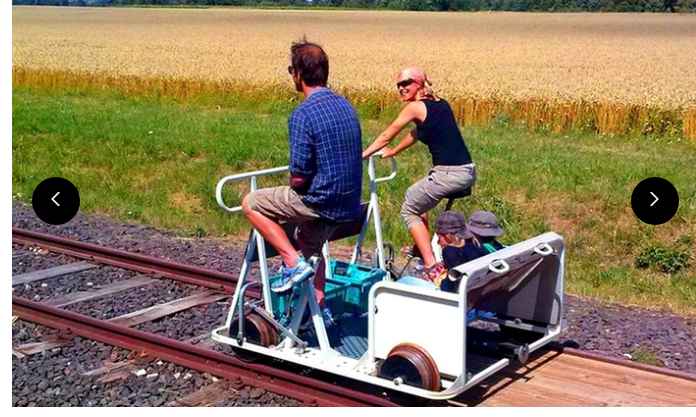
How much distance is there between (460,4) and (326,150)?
96517 millimetres

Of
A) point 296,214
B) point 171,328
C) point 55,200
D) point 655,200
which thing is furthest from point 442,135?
point 55,200

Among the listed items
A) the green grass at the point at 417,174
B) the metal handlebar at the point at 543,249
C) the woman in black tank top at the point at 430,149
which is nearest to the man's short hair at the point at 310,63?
the woman in black tank top at the point at 430,149

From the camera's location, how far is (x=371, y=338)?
655 cm

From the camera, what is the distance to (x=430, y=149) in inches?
308

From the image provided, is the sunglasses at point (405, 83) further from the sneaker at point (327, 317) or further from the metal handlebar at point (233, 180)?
the sneaker at point (327, 317)

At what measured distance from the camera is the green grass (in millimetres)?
11320

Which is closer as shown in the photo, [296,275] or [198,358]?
[296,275]

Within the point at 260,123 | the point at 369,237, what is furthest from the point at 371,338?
the point at 260,123

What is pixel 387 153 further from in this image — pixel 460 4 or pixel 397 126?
pixel 460 4

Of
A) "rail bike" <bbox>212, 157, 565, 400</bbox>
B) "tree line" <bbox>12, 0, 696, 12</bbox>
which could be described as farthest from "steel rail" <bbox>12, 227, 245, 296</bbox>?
"tree line" <bbox>12, 0, 696, 12</bbox>

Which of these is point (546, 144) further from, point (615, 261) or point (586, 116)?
point (615, 261)

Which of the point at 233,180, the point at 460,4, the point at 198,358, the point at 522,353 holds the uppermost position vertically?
the point at 460,4

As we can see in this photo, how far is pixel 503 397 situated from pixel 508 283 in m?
0.83

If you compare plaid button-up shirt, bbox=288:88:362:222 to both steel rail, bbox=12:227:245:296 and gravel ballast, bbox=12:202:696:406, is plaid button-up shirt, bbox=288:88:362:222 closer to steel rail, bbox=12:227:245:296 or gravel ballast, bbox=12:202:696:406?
gravel ballast, bbox=12:202:696:406
